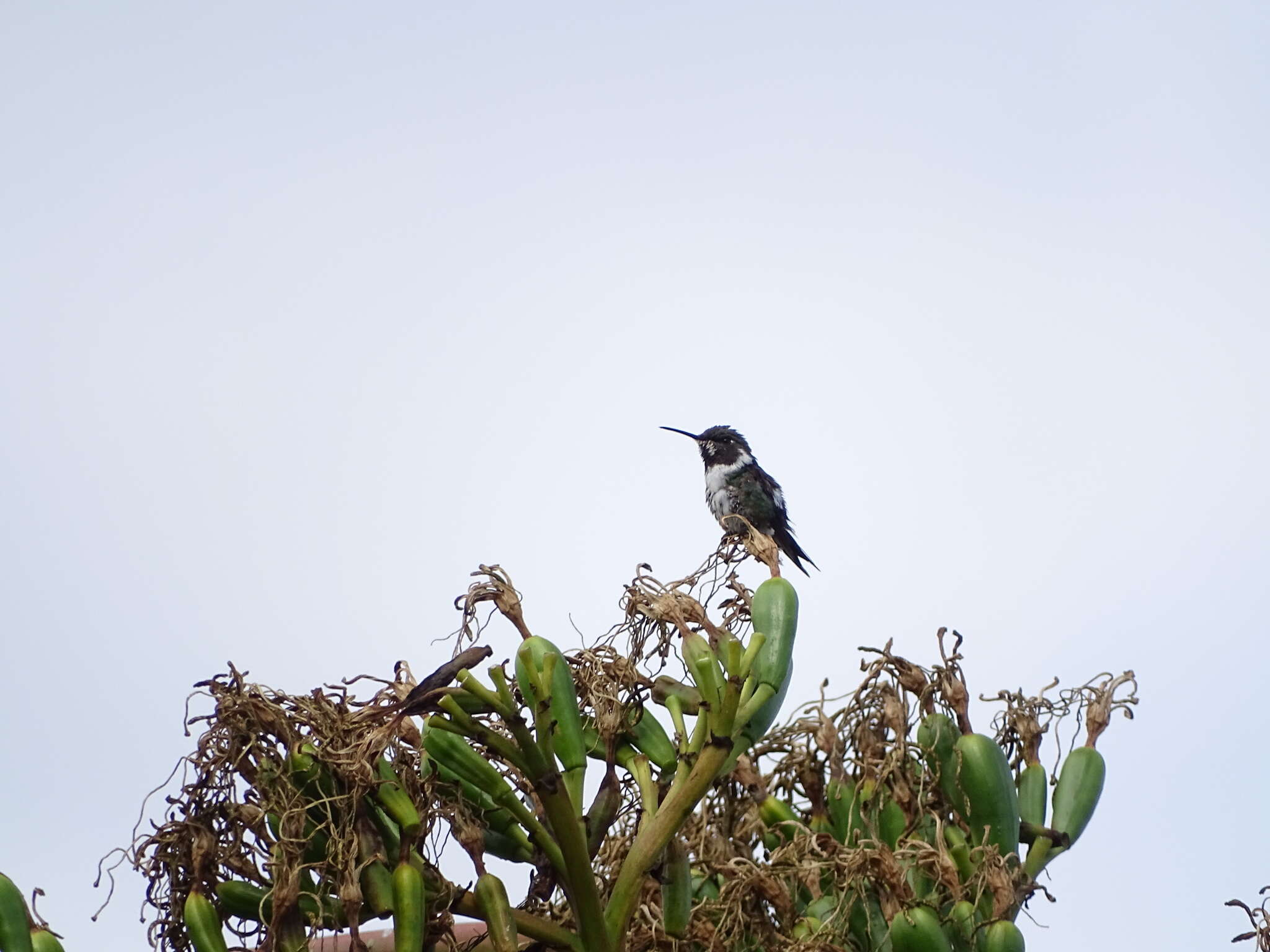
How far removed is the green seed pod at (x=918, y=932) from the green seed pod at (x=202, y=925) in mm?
1592

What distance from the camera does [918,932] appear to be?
3674 mm

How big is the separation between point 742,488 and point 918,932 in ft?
20.2

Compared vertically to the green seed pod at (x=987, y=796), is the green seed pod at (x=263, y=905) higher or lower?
lower

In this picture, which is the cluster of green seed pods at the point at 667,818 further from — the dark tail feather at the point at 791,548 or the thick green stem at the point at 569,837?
the dark tail feather at the point at 791,548

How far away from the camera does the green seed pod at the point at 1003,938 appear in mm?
3678

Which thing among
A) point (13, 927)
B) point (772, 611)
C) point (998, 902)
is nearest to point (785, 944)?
point (998, 902)

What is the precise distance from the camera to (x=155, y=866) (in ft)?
11.2

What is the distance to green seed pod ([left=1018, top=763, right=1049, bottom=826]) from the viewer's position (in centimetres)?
419

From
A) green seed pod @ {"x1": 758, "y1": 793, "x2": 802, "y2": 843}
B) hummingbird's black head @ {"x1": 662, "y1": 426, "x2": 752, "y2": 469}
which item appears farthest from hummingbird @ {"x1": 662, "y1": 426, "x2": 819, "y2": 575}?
green seed pod @ {"x1": 758, "y1": 793, "x2": 802, "y2": 843}

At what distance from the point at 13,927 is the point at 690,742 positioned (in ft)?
5.13

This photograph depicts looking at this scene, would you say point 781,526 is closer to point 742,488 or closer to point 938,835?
point 742,488

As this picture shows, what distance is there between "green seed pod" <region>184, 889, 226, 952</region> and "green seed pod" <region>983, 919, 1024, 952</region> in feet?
5.94

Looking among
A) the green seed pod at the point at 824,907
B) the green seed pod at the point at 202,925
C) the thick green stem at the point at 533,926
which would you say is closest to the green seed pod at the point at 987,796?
the green seed pod at the point at 824,907

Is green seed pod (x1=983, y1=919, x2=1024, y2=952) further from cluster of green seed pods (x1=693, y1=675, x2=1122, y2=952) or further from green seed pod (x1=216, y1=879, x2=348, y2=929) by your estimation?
green seed pod (x1=216, y1=879, x2=348, y2=929)
